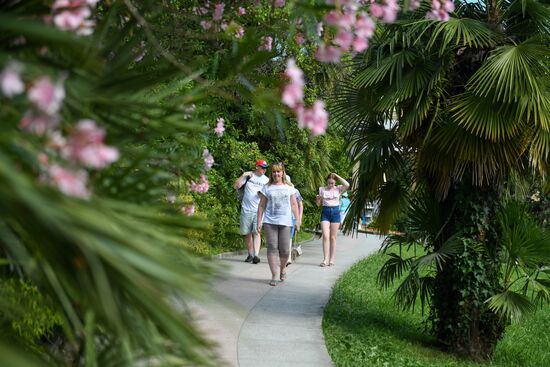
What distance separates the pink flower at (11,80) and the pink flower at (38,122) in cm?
5

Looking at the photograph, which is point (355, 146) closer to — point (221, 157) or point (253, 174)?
point (253, 174)

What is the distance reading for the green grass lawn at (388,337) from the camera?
6.63m

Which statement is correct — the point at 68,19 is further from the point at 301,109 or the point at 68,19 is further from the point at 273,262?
the point at 273,262

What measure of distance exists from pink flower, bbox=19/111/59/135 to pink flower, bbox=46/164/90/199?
9cm

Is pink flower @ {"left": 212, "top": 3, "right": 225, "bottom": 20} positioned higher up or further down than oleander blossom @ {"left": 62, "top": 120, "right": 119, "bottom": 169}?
higher up

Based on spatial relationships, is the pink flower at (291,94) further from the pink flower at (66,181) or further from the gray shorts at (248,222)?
the gray shorts at (248,222)

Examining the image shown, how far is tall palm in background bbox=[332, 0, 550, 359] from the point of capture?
6.35m

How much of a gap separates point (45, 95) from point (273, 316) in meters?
6.69

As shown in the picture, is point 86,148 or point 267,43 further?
point 267,43

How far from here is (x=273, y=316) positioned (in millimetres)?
7711

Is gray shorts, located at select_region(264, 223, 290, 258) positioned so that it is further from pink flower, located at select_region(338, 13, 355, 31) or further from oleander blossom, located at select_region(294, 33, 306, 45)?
pink flower, located at select_region(338, 13, 355, 31)

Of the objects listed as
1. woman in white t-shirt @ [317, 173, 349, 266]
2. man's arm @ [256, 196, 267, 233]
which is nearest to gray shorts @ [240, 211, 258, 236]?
man's arm @ [256, 196, 267, 233]

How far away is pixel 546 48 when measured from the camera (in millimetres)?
6289

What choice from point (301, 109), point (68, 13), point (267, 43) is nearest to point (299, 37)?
point (267, 43)
